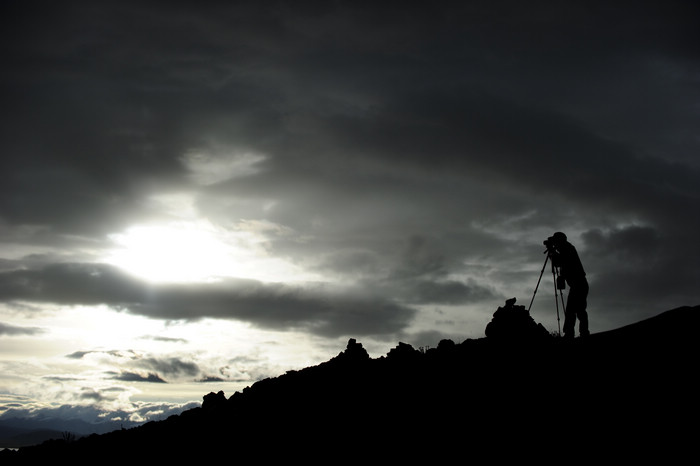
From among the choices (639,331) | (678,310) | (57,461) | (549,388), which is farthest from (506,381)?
(57,461)

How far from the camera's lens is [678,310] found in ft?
51.9

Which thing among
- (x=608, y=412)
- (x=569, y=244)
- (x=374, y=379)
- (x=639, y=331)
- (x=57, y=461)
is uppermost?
(x=569, y=244)

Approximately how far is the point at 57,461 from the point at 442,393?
12.6 metres

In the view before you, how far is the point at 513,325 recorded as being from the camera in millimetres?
16672

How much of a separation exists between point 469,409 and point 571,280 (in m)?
8.12

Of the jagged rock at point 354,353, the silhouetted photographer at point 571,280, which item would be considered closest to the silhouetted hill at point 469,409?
the jagged rock at point 354,353

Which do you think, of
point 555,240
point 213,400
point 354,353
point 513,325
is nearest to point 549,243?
point 555,240

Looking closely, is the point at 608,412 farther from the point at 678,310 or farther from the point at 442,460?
the point at 678,310

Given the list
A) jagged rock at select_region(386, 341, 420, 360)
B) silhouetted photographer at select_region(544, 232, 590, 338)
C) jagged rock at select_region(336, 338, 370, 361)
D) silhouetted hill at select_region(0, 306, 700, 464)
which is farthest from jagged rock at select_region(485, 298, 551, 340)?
jagged rock at select_region(336, 338, 370, 361)

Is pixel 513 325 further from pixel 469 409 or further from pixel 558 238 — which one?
pixel 469 409

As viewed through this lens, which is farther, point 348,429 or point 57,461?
point 57,461

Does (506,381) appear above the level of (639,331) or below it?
below

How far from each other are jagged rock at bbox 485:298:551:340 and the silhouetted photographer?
124 centimetres

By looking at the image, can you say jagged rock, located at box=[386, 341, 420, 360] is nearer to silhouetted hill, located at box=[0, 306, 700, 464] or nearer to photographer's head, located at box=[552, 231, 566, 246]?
silhouetted hill, located at box=[0, 306, 700, 464]
